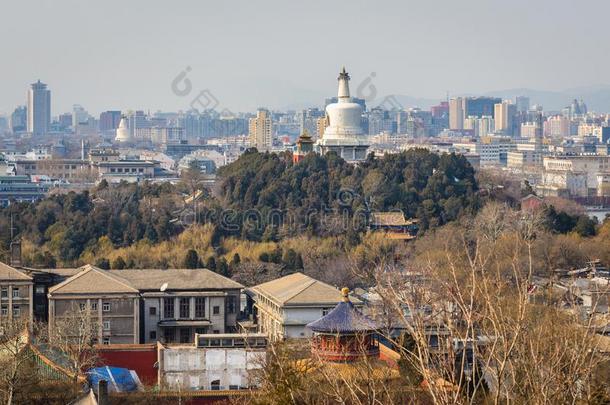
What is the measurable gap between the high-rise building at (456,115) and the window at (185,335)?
452ft

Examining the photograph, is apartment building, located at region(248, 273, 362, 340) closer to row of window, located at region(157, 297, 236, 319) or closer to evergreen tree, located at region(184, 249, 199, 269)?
row of window, located at region(157, 297, 236, 319)

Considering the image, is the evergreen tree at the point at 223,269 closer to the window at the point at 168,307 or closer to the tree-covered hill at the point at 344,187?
the window at the point at 168,307

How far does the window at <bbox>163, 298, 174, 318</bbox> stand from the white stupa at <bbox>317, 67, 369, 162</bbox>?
A: 80.0ft

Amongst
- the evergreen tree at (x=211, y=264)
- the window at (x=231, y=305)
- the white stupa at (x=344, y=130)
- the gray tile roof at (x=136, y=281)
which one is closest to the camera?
the gray tile roof at (x=136, y=281)

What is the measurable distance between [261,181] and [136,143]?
92.9 m

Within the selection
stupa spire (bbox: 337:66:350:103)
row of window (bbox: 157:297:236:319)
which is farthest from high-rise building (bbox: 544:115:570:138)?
row of window (bbox: 157:297:236:319)

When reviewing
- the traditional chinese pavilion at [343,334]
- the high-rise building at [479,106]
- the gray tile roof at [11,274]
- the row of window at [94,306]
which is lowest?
the row of window at [94,306]

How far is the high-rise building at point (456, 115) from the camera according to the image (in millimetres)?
167625

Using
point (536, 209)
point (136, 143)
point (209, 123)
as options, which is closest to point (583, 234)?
point (536, 209)

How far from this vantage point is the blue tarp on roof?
21.2m

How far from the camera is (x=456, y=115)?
168 m

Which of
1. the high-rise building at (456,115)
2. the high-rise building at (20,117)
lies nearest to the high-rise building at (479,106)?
the high-rise building at (456,115)

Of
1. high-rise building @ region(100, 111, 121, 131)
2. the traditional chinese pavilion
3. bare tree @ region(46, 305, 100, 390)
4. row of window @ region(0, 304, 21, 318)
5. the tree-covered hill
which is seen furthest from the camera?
high-rise building @ region(100, 111, 121, 131)

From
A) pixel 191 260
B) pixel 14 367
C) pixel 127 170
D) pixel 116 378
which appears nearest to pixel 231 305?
pixel 191 260
